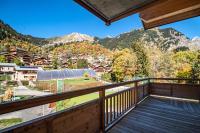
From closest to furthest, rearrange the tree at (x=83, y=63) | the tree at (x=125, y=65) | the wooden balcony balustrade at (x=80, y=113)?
the wooden balcony balustrade at (x=80, y=113) < the tree at (x=125, y=65) < the tree at (x=83, y=63)

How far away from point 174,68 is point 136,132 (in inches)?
510

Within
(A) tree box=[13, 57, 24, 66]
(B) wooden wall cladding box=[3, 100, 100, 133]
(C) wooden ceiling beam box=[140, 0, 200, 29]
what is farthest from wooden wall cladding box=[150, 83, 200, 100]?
(A) tree box=[13, 57, 24, 66]

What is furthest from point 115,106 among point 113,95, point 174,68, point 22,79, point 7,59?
point 7,59

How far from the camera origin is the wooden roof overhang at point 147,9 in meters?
1.79

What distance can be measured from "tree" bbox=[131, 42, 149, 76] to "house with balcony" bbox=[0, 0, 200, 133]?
1329 centimetres

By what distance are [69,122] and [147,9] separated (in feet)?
6.43

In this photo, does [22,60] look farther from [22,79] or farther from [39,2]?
[39,2]

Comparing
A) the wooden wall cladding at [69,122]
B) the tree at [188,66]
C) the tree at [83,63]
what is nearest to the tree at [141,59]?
the tree at [188,66]

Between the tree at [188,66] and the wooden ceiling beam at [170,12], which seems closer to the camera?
the wooden ceiling beam at [170,12]

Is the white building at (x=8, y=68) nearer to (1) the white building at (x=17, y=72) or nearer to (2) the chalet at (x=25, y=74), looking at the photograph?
(1) the white building at (x=17, y=72)

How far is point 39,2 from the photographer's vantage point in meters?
52.7

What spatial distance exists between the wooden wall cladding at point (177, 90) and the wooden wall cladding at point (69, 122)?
4.21m

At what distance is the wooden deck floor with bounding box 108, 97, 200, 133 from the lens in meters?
2.91

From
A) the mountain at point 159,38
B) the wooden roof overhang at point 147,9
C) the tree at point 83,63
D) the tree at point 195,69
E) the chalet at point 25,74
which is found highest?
the mountain at point 159,38
